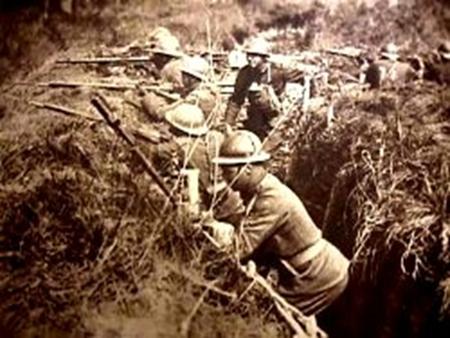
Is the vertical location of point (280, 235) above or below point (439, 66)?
below

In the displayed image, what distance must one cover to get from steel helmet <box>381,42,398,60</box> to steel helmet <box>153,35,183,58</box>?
68 centimetres

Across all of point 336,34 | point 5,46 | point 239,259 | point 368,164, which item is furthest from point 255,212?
point 5,46

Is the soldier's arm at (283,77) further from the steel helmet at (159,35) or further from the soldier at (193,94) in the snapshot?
the steel helmet at (159,35)

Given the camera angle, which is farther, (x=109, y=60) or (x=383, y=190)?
(x=109, y=60)

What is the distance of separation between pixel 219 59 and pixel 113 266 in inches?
30.5

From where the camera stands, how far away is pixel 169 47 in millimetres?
3512

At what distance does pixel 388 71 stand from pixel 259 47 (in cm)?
44

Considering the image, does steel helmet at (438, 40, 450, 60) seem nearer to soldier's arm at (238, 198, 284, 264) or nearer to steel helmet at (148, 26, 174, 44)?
soldier's arm at (238, 198, 284, 264)

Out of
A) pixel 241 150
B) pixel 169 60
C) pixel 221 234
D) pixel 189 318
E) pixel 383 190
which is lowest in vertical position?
pixel 189 318

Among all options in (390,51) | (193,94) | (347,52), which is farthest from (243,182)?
Answer: (390,51)

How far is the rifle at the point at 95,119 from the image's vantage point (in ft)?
11.3

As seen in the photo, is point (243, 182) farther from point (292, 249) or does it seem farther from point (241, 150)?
point (292, 249)

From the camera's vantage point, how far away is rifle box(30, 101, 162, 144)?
11.3 feet

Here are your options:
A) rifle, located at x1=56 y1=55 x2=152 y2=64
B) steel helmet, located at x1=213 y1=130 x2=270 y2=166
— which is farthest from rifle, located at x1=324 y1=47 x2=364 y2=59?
rifle, located at x1=56 y1=55 x2=152 y2=64
